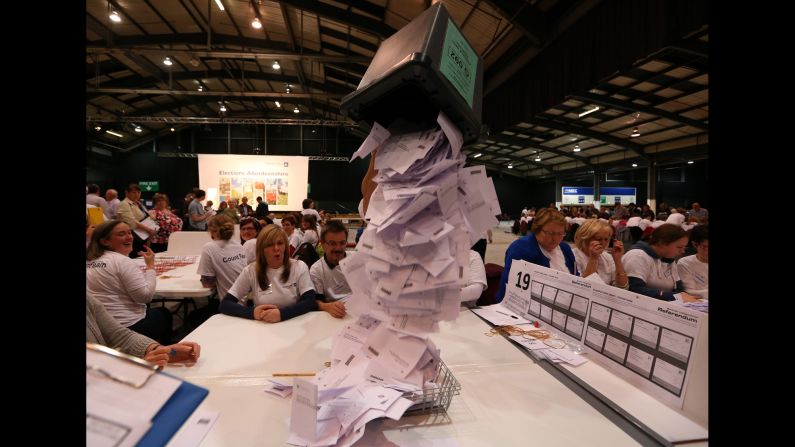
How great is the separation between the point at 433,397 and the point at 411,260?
1.03ft

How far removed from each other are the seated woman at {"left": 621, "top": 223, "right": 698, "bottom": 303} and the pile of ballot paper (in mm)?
2054

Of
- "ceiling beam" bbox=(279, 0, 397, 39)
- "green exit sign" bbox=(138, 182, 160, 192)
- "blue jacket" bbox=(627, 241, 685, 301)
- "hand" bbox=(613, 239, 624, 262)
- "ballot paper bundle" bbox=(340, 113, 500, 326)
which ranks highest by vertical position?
"ceiling beam" bbox=(279, 0, 397, 39)

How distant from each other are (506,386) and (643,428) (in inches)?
11.6

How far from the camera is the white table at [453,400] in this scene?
73 centimetres

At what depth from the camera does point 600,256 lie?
2.44 metres

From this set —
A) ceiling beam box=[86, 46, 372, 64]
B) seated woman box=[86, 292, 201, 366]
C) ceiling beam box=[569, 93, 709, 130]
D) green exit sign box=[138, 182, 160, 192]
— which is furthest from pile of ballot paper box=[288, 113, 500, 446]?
green exit sign box=[138, 182, 160, 192]

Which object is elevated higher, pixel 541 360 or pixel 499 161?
pixel 499 161

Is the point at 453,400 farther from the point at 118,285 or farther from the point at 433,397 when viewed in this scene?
the point at 118,285

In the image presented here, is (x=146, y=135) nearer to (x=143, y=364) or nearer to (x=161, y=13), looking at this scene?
(x=161, y=13)

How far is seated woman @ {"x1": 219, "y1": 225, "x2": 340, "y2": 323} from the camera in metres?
1.79

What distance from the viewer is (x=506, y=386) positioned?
93 centimetres

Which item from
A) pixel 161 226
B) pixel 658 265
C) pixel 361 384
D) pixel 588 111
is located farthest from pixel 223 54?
pixel 588 111

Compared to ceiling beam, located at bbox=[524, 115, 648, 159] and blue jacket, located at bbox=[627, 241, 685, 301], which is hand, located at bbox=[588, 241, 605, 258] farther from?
ceiling beam, located at bbox=[524, 115, 648, 159]
